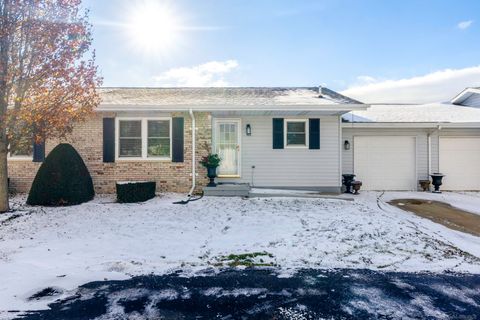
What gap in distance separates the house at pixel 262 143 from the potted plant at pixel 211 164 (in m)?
0.40

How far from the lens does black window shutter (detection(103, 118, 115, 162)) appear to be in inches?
386

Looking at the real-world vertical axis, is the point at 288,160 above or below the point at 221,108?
below

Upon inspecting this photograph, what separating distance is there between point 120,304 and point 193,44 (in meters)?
9.44

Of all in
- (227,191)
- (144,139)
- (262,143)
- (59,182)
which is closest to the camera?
(59,182)

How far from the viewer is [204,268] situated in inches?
160

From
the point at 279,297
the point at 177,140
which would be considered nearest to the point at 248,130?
the point at 177,140

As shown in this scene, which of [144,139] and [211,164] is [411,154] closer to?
[211,164]

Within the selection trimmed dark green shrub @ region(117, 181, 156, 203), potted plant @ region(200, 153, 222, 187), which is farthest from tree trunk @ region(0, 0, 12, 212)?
potted plant @ region(200, 153, 222, 187)

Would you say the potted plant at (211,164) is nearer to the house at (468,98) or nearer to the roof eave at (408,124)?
the roof eave at (408,124)

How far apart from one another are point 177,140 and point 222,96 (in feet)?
9.03

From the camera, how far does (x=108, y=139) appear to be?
9.83 m

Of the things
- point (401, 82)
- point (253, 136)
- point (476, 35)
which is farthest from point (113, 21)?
point (401, 82)

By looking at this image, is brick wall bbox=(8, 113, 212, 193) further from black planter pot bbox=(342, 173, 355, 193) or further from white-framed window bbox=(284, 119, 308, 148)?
black planter pot bbox=(342, 173, 355, 193)

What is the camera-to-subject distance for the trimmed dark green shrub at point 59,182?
25.7ft
